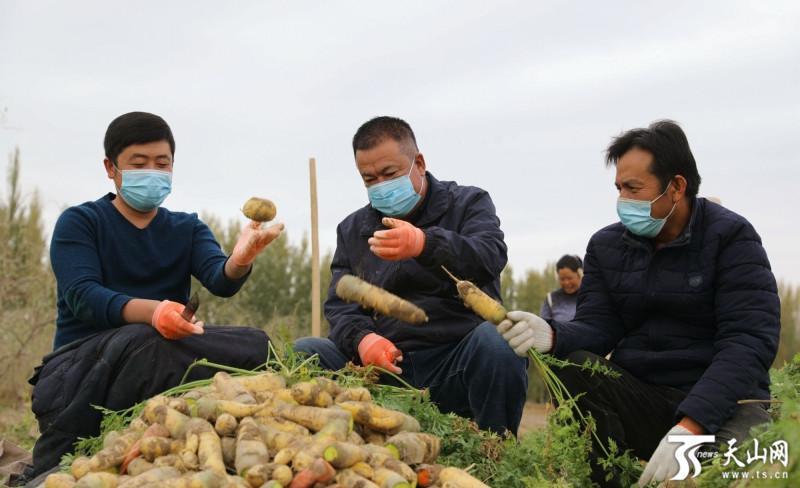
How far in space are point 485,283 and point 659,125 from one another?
119cm

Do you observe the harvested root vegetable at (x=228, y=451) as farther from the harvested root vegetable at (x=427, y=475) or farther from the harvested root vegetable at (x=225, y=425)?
the harvested root vegetable at (x=427, y=475)

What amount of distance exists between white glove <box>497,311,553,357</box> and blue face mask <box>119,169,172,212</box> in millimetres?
1879

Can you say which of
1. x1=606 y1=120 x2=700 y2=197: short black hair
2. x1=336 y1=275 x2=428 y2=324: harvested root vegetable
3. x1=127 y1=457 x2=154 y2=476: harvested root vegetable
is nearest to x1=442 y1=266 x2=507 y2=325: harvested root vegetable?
x1=336 y1=275 x2=428 y2=324: harvested root vegetable

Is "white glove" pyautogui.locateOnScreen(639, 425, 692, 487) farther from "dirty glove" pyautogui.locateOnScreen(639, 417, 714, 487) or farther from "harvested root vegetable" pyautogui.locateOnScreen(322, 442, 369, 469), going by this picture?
"harvested root vegetable" pyautogui.locateOnScreen(322, 442, 369, 469)

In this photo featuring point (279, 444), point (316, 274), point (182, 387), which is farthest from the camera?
point (316, 274)

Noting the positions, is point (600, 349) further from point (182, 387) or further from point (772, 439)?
point (182, 387)

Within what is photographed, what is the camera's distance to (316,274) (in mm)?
6066

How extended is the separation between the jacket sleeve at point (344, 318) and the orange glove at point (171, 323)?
93 cm

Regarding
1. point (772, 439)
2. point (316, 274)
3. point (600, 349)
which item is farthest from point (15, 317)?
point (772, 439)

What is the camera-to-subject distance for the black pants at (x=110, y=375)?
418 cm

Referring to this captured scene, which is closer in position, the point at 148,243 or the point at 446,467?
the point at 446,467

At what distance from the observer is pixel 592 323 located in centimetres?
466

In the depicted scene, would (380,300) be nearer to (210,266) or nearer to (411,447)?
(210,266)

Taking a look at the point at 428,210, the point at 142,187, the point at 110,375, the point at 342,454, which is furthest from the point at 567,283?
the point at 342,454
